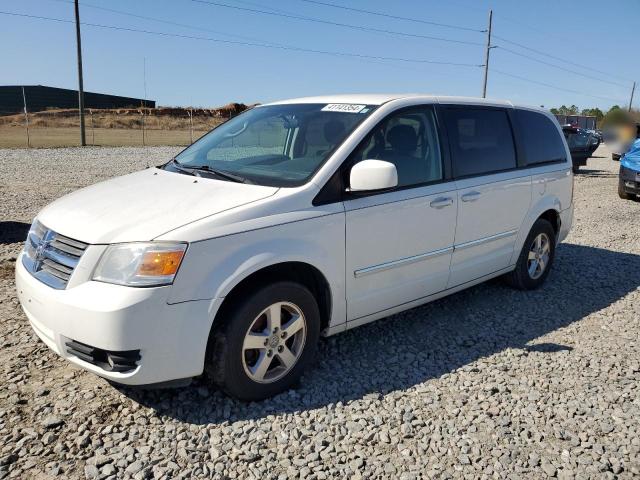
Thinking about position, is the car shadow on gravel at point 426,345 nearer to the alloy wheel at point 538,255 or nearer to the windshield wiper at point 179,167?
the alloy wheel at point 538,255

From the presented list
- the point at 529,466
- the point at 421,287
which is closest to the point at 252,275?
the point at 421,287

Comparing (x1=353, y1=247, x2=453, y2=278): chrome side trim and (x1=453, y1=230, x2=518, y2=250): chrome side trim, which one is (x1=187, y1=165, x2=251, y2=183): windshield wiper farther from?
(x1=453, y1=230, x2=518, y2=250): chrome side trim

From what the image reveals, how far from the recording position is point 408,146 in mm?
3945

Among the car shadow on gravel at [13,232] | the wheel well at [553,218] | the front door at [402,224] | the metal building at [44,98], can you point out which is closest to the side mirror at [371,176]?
the front door at [402,224]

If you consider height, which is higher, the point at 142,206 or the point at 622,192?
the point at 142,206

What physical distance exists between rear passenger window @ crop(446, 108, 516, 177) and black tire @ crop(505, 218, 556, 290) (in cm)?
77

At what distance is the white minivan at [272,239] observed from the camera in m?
2.78

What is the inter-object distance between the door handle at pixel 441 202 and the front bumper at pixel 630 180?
969 centimetres

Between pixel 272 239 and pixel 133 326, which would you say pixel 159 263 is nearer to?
pixel 133 326

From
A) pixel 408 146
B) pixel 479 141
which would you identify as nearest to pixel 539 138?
pixel 479 141

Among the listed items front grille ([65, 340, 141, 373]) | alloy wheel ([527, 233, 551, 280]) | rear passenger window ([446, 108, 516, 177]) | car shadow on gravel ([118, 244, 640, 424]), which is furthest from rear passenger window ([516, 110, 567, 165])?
front grille ([65, 340, 141, 373])

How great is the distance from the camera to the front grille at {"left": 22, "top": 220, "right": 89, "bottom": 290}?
2.89 meters

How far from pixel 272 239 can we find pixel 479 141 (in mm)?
2357

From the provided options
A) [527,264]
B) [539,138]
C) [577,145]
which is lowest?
[527,264]
